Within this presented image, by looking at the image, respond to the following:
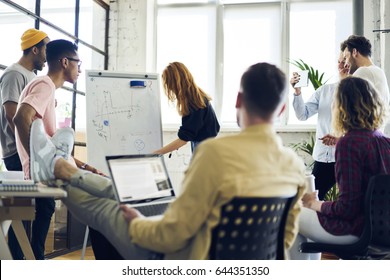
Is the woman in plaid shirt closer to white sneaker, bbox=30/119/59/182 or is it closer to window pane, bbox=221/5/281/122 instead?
white sneaker, bbox=30/119/59/182

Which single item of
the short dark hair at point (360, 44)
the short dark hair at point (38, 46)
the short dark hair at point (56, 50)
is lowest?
the short dark hair at point (56, 50)

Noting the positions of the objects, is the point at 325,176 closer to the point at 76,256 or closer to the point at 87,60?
the point at 76,256

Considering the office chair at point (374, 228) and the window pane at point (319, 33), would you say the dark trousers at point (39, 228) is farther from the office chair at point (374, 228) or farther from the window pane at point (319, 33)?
the window pane at point (319, 33)

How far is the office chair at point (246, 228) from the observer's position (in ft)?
3.69

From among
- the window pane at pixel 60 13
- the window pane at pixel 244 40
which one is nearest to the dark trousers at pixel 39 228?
the window pane at pixel 60 13

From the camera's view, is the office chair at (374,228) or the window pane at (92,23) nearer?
the office chair at (374,228)

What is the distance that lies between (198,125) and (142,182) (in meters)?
1.31

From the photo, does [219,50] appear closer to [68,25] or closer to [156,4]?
[156,4]

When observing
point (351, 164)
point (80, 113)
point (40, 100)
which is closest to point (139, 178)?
point (351, 164)

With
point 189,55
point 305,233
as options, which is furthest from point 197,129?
point 189,55

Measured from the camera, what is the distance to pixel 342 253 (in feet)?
5.42

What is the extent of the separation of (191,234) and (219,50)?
370 centimetres

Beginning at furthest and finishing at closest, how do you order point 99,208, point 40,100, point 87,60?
point 87,60
point 40,100
point 99,208

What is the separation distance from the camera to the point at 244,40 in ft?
15.2
